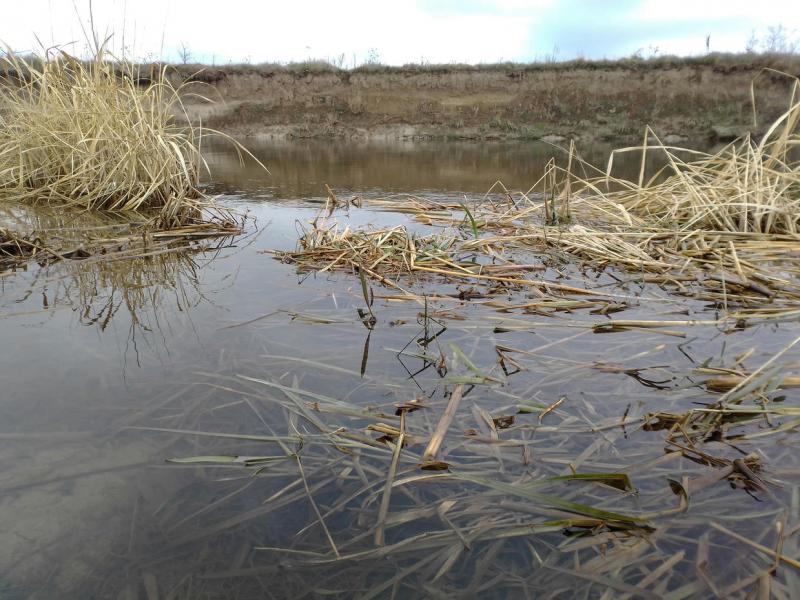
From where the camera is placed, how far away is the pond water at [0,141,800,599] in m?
Result: 0.63

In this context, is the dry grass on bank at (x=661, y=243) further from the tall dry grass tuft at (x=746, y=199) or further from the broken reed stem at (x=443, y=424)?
the broken reed stem at (x=443, y=424)

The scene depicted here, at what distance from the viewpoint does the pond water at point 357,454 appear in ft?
2.08

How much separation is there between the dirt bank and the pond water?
1319 centimetres

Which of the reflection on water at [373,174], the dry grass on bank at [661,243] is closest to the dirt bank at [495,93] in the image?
the reflection on water at [373,174]

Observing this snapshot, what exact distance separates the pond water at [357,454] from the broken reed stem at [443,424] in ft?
0.04

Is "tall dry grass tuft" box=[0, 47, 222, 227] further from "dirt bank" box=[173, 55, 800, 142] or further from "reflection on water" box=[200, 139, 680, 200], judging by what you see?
"dirt bank" box=[173, 55, 800, 142]

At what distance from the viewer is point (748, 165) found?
2.29 meters

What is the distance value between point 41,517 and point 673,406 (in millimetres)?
1089

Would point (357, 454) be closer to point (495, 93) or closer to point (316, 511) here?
point (316, 511)

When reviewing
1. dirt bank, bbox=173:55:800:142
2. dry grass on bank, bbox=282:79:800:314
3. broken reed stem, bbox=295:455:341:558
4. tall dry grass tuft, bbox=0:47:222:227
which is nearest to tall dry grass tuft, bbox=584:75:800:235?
dry grass on bank, bbox=282:79:800:314

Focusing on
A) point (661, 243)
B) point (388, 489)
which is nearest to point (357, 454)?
point (388, 489)

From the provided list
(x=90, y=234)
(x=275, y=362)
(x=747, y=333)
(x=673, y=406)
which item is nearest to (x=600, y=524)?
(x=673, y=406)

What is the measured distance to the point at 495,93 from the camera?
15.0m

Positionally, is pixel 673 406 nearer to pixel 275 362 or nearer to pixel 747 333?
pixel 747 333
